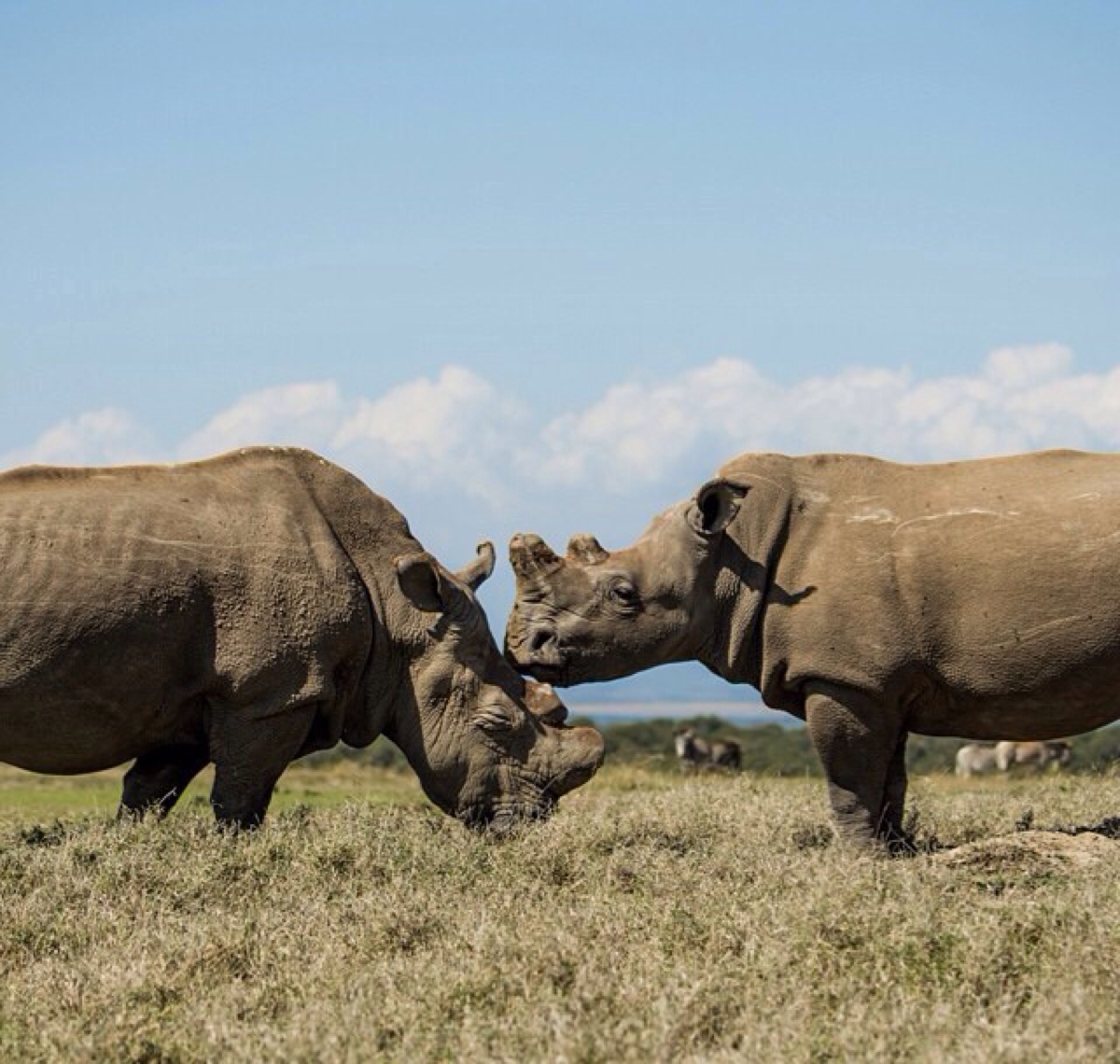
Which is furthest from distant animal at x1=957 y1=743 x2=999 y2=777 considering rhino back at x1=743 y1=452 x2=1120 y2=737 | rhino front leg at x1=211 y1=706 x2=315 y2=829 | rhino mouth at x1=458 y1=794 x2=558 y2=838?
rhino front leg at x1=211 y1=706 x2=315 y2=829

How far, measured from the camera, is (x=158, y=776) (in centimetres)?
1164

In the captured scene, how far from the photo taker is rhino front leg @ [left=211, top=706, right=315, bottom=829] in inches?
425

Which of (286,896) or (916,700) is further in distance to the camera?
(916,700)

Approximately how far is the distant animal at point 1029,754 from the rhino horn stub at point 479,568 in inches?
606

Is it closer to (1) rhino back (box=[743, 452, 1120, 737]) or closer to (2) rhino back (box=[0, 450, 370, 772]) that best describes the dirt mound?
(1) rhino back (box=[743, 452, 1120, 737])

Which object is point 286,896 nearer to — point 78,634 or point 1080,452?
point 78,634

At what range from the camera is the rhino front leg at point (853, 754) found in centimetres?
1037

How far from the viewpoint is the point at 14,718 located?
34.4ft

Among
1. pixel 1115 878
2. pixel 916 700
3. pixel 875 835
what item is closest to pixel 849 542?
pixel 916 700

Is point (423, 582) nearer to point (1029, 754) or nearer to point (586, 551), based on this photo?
point (586, 551)

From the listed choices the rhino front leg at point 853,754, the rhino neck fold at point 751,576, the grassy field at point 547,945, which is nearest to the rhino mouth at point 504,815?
the grassy field at point 547,945

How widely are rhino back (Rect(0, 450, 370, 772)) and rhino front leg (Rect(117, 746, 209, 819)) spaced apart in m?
0.43

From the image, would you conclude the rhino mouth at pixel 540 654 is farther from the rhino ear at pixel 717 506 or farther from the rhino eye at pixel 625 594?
the rhino ear at pixel 717 506

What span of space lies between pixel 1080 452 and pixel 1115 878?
2.94 meters
